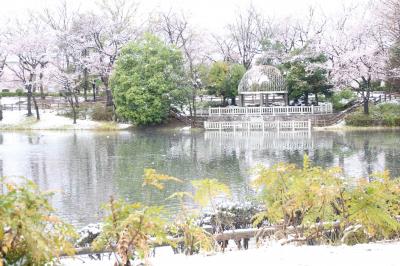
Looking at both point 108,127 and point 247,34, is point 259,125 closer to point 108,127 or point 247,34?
point 108,127

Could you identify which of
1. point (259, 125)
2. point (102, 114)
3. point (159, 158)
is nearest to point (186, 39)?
point (102, 114)

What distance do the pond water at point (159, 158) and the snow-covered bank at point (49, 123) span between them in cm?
563

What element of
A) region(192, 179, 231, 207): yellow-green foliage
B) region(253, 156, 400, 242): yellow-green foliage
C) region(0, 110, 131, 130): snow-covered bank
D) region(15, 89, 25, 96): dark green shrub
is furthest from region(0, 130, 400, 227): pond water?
region(15, 89, 25, 96): dark green shrub

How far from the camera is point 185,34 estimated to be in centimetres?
4928

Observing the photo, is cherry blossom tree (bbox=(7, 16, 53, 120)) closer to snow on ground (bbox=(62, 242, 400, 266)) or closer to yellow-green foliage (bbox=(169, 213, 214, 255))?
yellow-green foliage (bbox=(169, 213, 214, 255))

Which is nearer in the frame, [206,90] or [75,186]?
[75,186]

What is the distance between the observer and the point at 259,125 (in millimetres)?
38281

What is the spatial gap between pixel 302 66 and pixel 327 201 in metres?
34.8

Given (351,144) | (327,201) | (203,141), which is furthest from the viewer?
(203,141)

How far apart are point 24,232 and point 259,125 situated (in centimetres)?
3450

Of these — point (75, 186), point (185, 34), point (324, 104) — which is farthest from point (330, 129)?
point (75, 186)

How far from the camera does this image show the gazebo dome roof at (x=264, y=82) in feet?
135

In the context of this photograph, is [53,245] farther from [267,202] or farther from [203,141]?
[203,141]

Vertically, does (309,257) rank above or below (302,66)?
below
